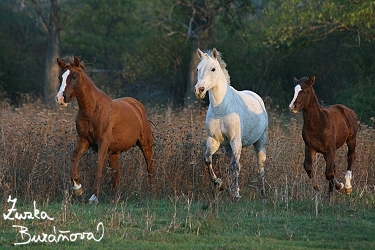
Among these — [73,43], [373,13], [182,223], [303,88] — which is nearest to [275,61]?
[373,13]

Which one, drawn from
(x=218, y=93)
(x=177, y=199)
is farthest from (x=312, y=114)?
(x=177, y=199)

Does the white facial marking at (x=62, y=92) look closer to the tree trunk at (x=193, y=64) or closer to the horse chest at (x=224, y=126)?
the horse chest at (x=224, y=126)

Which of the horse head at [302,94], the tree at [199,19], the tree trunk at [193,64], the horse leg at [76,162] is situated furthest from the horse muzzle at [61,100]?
the tree trunk at [193,64]

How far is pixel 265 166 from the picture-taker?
44.7ft

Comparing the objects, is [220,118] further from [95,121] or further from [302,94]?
[95,121]

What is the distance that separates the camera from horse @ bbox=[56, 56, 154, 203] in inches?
447

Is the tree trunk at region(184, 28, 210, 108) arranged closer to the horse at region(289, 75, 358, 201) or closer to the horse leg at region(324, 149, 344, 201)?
the horse at region(289, 75, 358, 201)

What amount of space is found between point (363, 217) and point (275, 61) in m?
20.6

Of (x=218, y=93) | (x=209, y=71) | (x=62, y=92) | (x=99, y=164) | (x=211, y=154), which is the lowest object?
(x=99, y=164)

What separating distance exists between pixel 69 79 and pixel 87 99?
1.66 ft

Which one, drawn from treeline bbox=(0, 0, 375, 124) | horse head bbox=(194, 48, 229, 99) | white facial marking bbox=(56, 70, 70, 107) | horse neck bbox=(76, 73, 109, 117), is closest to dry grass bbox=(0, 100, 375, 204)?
horse neck bbox=(76, 73, 109, 117)

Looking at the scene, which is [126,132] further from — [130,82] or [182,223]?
[130,82]

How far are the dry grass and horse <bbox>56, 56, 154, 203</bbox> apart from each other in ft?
1.46

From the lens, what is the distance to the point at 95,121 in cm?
1170
